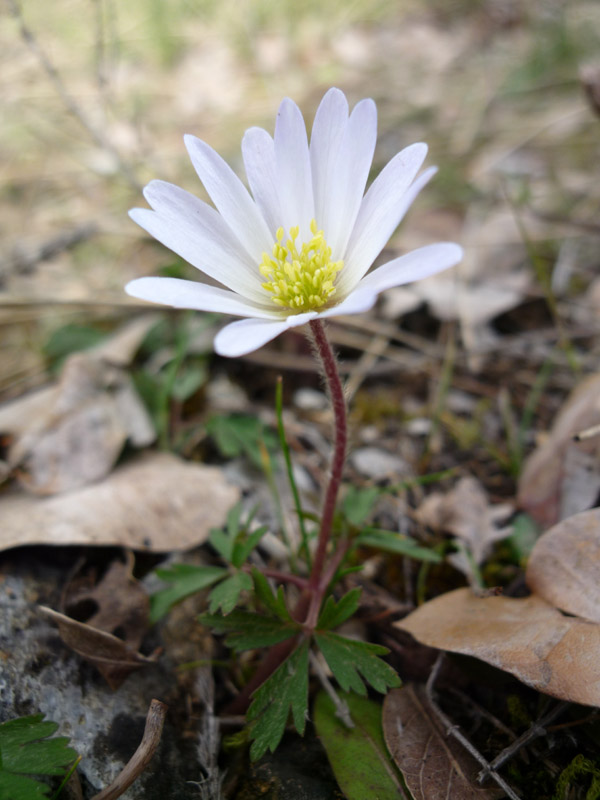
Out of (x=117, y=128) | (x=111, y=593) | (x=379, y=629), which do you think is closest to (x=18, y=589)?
(x=111, y=593)

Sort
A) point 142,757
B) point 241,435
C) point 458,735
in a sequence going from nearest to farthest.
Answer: point 142,757 < point 458,735 < point 241,435

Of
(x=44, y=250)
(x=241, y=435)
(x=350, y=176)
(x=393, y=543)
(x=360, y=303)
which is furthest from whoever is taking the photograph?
(x=44, y=250)

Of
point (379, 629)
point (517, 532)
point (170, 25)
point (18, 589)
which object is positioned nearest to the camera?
point (18, 589)

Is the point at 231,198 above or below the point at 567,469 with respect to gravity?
above

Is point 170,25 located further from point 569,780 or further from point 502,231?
point 569,780

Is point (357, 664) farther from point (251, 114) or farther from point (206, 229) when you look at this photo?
point (251, 114)

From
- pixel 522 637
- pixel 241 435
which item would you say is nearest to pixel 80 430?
pixel 241 435

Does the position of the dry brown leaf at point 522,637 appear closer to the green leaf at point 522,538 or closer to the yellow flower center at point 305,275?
the green leaf at point 522,538
